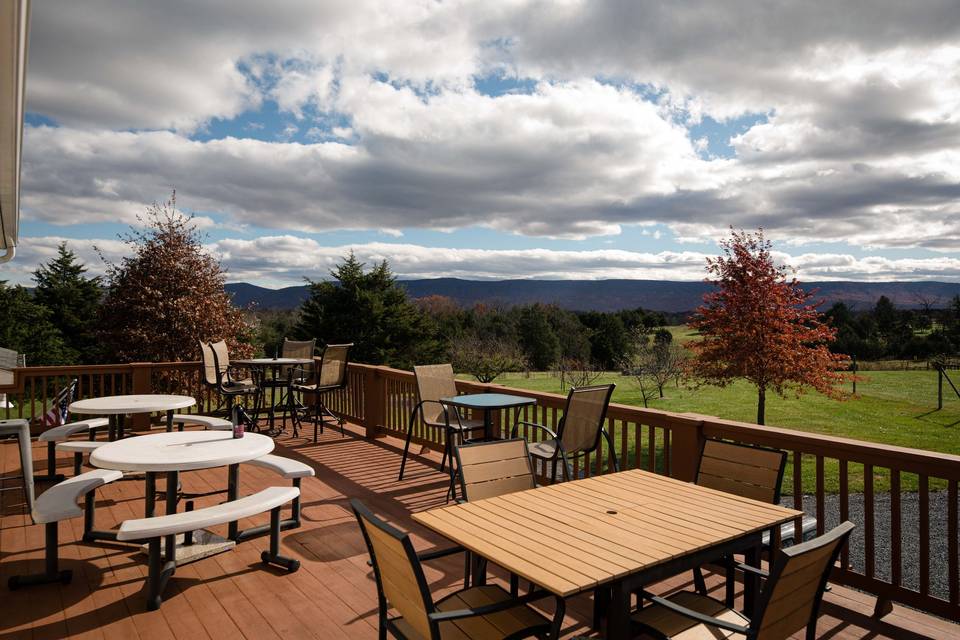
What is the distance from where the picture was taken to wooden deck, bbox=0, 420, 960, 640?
8.88 ft

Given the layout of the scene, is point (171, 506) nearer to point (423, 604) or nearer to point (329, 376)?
point (423, 604)

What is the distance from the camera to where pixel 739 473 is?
113 inches

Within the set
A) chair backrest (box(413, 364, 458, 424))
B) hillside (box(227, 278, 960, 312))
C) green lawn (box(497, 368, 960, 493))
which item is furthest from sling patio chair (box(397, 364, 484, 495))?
hillside (box(227, 278, 960, 312))

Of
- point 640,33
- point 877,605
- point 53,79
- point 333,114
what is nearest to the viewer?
point 877,605

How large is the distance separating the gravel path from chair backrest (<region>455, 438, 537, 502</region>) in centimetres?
421

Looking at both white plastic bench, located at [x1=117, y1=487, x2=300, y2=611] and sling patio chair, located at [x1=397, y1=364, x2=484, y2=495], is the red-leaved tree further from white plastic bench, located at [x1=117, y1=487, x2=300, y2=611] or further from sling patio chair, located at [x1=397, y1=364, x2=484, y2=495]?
white plastic bench, located at [x1=117, y1=487, x2=300, y2=611]

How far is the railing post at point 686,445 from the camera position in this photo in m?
3.67

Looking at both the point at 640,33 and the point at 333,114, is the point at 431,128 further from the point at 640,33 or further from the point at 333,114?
the point at 640,33

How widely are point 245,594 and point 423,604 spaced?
6.50 ft

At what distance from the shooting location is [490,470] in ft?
9.56

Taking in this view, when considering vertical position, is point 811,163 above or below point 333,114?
above

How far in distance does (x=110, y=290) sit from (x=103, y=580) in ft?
40.7

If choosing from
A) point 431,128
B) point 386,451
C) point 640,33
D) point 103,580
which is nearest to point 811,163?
point 431,128

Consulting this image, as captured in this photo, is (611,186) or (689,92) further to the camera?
(611,186)
